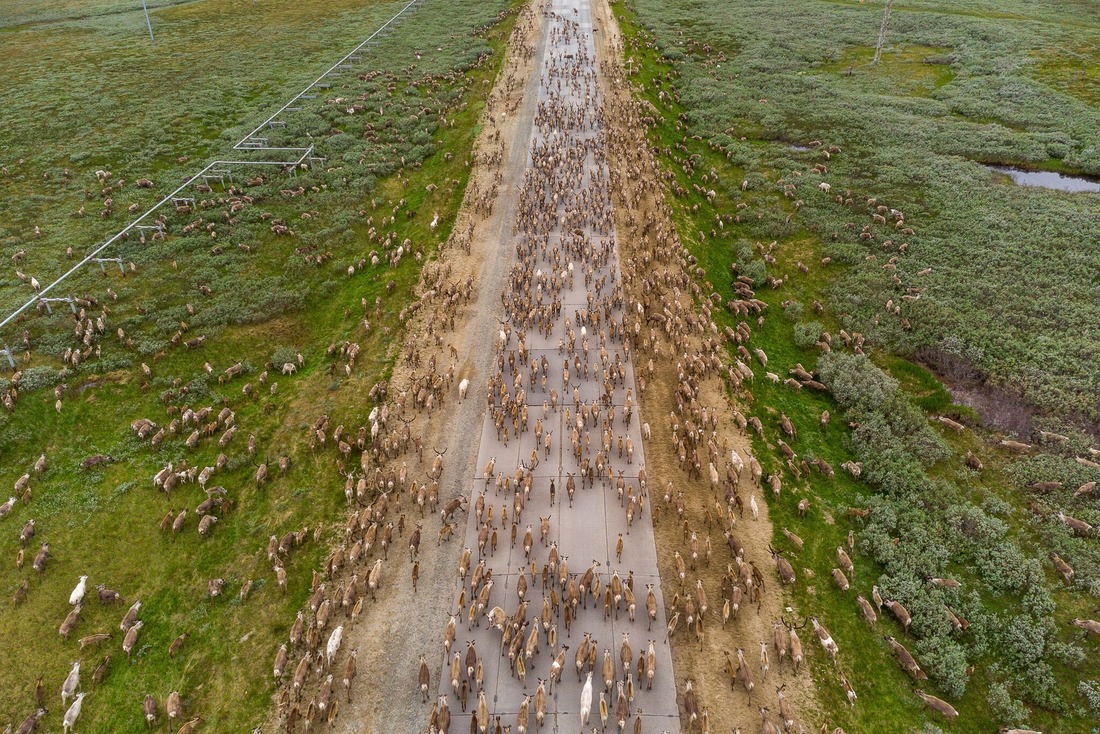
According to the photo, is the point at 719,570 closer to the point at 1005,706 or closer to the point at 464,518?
the point at 1005,706

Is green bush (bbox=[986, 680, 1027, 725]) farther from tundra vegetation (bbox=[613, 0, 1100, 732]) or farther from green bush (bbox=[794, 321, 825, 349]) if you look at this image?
green bush (bbox=[794, 321, 825, 349])

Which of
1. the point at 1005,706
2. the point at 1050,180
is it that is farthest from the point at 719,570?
the point at 1050,180

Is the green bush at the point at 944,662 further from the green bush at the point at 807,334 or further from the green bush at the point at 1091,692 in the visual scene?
the green bush at the point at 807,334

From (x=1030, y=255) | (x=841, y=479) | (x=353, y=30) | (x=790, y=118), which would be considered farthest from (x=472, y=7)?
(x=841, y=479)

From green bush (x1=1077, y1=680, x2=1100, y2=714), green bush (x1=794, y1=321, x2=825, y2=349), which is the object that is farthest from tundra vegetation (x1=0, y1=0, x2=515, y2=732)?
green bush (x1=1077, y1=680, x2=1100, y2=714)

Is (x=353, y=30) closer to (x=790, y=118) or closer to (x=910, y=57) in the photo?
(x=790, y=118)

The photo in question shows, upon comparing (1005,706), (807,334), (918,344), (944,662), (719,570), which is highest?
(807,334)
